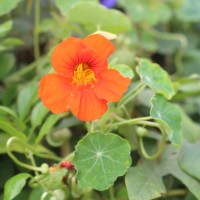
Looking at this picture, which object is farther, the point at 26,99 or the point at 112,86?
the point at 26,99

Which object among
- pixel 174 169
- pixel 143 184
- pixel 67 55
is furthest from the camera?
pixel 174 169

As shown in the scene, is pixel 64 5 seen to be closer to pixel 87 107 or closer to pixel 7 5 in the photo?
pixel 7 5

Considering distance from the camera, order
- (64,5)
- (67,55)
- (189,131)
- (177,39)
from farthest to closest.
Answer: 1. (177,39)
2. (64,5)
3. (189,131)
4. (67,55)

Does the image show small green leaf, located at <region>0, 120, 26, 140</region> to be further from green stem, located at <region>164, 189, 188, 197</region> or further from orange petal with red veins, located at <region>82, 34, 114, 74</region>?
green stem, located at <region>164, 189, 188, 197</region>

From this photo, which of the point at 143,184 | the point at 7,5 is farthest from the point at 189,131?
the point at 7,5

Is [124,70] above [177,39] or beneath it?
above

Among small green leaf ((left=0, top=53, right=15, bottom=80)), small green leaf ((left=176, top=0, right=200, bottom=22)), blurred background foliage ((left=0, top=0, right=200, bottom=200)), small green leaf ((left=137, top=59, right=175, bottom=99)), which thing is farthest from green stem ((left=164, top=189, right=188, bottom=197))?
small green leaf ((left=176, top=0, right=200, bottom=22))

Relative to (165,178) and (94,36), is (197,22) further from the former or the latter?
(94,36)

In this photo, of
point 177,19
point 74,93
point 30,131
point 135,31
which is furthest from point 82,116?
point 177,19
